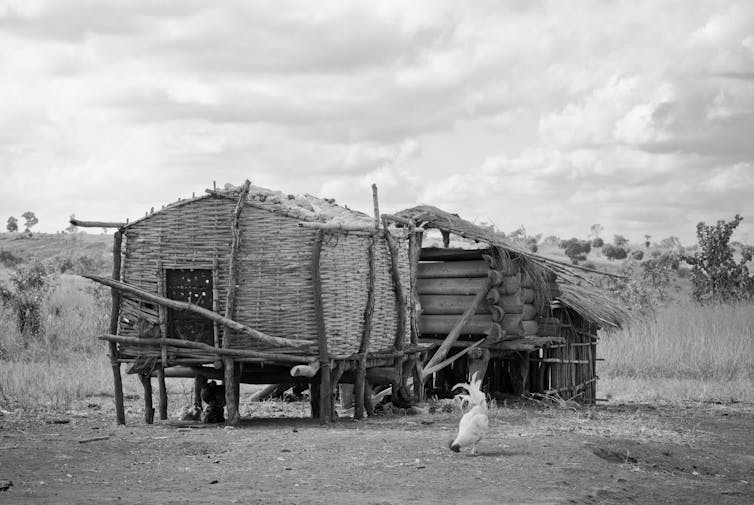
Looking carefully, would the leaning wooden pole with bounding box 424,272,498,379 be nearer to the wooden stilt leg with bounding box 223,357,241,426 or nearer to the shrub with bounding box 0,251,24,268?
the wooden stilt leg with bounding box 223,357,241,426

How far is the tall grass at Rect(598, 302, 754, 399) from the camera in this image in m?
19.1

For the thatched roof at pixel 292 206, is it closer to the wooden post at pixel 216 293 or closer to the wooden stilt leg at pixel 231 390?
the wooden post at pixel 216 293

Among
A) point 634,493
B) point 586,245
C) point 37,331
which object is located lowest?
point 634,493

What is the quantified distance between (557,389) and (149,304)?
23.4 ft

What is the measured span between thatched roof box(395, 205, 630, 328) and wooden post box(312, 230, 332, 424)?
11.1 ft

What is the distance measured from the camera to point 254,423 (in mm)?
11867

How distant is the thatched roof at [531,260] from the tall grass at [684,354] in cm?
235

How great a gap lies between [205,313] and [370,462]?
9.87 ft

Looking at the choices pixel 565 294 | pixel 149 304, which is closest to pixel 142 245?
pixel 149 304

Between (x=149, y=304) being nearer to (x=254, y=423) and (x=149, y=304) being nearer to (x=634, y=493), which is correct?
(x=254, y=423)

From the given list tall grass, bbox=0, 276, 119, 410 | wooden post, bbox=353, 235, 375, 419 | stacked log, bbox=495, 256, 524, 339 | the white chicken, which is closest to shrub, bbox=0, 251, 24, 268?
tall grass, bbox=0, 276, 119, 410

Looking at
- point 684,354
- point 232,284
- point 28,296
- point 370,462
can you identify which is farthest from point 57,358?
point 684,354

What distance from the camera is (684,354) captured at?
2006cm

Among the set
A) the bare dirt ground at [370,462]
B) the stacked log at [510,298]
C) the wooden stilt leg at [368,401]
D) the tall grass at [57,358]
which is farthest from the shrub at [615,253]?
the wooden stilt leg at [368,401]
